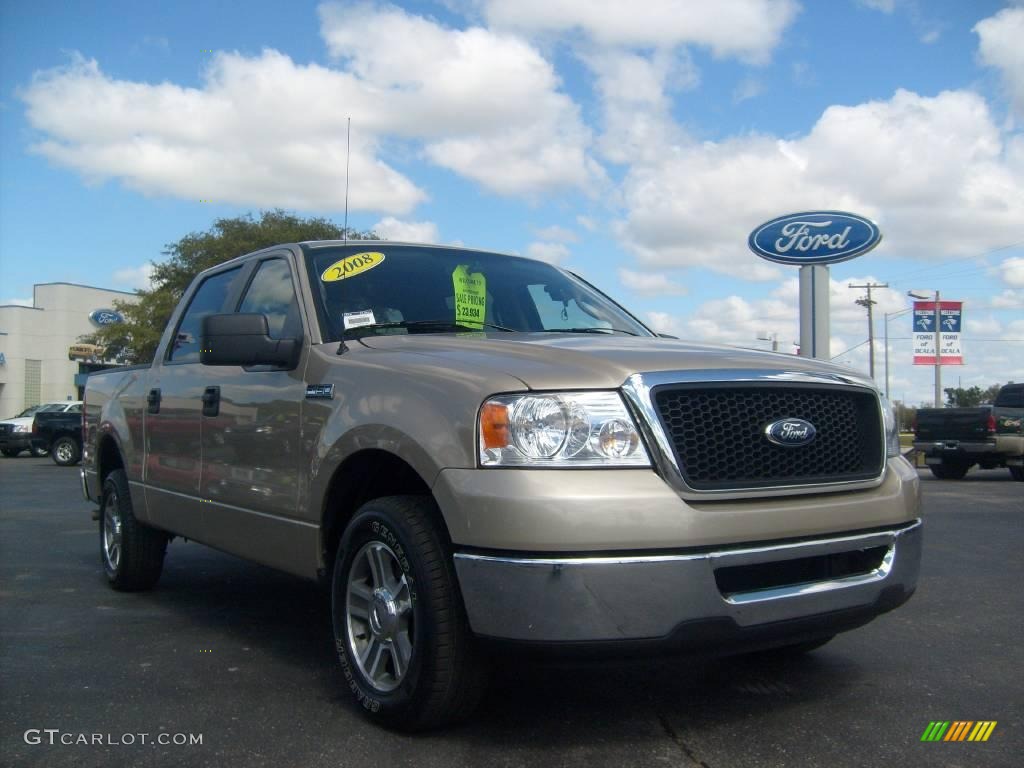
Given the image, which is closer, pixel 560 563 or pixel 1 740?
pixel 560 563

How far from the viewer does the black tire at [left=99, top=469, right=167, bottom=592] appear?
5.91 meters

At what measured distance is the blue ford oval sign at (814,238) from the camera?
17922mm

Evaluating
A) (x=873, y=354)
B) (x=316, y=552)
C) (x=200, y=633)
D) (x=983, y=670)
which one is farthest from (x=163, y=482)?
(x=873, y=354)

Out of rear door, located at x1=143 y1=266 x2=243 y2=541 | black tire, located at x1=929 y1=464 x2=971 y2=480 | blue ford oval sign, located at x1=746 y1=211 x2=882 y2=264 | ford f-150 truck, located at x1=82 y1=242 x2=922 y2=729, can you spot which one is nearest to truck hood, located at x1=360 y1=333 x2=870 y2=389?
ford f-150 truck, located at x1=82 y1=242 x2=922 y2=729

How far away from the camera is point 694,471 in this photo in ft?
10.1

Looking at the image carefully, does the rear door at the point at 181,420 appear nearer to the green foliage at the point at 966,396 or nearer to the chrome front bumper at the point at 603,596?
the chrome front bumper at the point at 603,596

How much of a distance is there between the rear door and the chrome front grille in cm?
275

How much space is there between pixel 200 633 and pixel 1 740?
1620 millimetres

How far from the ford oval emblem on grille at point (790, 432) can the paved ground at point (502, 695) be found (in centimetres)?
80

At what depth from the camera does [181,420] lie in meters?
5.14

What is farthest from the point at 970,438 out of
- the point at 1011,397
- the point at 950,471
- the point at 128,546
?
the point at 128,546

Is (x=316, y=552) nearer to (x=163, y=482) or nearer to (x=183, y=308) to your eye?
(x=163, y=482)

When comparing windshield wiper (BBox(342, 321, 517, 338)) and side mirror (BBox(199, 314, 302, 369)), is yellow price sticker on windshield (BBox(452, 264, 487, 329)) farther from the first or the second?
side mirror (BBox(199, 314, 302, 369))

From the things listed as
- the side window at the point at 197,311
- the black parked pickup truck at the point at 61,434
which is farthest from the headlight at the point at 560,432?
the black parked pickup truck at the point at 61,434
